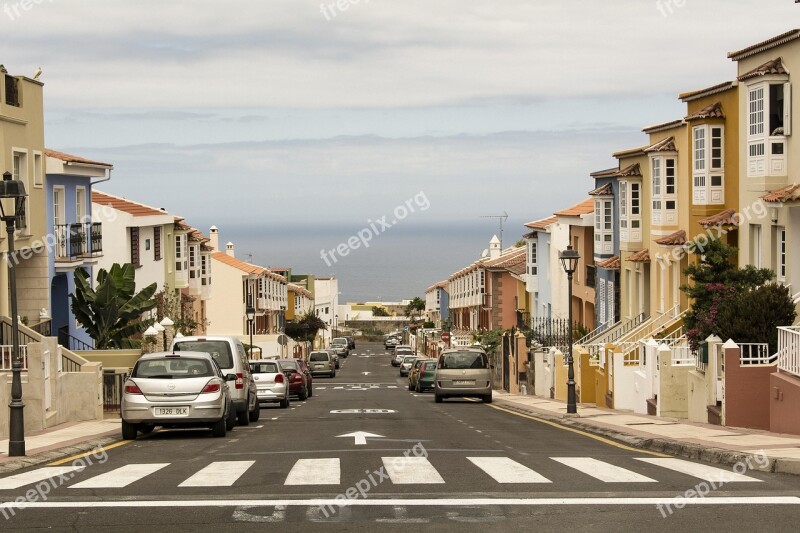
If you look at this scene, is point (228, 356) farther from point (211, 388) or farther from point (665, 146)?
point (665, 146)

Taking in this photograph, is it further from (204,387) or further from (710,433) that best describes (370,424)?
(710,433)

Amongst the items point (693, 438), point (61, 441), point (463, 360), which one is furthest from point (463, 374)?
point (693, 438)

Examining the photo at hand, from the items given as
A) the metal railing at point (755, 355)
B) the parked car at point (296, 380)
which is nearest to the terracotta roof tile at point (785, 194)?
the metal railing at point (755, 355)

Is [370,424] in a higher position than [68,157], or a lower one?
lower

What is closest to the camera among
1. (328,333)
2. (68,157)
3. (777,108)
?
(777,108)

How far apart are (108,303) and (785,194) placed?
19.5 metres

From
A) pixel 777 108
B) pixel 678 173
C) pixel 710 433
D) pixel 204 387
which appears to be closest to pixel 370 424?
pixel 204 387

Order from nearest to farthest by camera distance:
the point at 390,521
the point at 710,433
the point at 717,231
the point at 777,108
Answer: the point at 390,521, the point at 710,433, the point at 777,108, the point at 717,231

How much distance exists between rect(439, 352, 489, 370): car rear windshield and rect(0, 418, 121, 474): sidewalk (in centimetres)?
1283

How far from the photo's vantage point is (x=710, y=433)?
18984mm

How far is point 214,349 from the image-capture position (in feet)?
77.3

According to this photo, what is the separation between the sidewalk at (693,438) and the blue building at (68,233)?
633 inches

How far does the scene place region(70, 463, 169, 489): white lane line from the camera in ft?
42.9

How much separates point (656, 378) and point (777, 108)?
6.95 m
